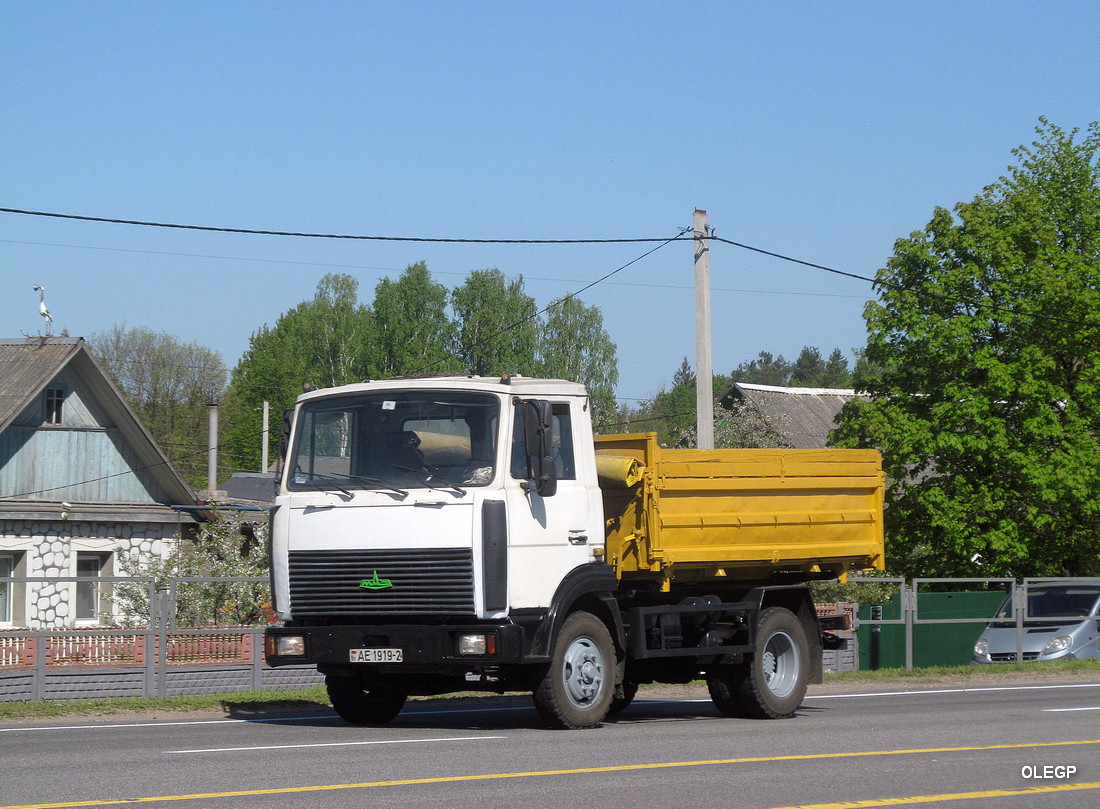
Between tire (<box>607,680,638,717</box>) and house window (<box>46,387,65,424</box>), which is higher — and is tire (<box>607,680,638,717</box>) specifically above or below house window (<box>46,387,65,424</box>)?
below

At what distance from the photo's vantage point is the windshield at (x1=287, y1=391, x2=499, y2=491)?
457 inches

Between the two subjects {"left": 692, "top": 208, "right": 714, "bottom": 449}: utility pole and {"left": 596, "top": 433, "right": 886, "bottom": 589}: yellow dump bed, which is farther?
{"left": 692, "top": 208, "right": 714, "bottom": 449}: utility pole

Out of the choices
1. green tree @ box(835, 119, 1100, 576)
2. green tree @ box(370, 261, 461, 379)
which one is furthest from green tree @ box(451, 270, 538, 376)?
green tree @ box(835, 119, 1100, 576)

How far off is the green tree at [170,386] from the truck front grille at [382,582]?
71.2m

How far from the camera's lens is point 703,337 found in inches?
862

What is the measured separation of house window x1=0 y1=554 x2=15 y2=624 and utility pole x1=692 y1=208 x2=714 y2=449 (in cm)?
1012

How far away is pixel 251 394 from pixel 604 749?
8338 cm

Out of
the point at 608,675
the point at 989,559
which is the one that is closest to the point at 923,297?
the point at 989,559

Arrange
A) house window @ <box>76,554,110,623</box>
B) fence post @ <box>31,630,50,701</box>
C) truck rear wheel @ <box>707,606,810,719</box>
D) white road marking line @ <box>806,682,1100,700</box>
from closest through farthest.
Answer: truck rear wheel @ <box>707,606,810,719</box> → fence post @ <box>31,630,50,701</box> → white road marking line @ <box>806,682,1100,700</box> → house window @ <box>76,554,110,623</box>

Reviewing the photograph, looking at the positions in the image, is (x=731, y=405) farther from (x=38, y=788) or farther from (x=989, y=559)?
(x=38, y=788)

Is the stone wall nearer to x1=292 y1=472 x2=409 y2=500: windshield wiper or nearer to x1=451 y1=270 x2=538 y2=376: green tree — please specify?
x1=292 y1=472 x2=409 y2=500: windshield wiper

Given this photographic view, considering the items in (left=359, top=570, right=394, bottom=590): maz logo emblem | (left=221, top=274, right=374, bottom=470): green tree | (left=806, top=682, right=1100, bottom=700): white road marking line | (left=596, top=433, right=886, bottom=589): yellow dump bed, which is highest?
(left=221, top=274, right=374, bottom=470): green tree

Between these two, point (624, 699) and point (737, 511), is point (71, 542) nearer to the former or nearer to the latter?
point (624, 699)

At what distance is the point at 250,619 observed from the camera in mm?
19625
